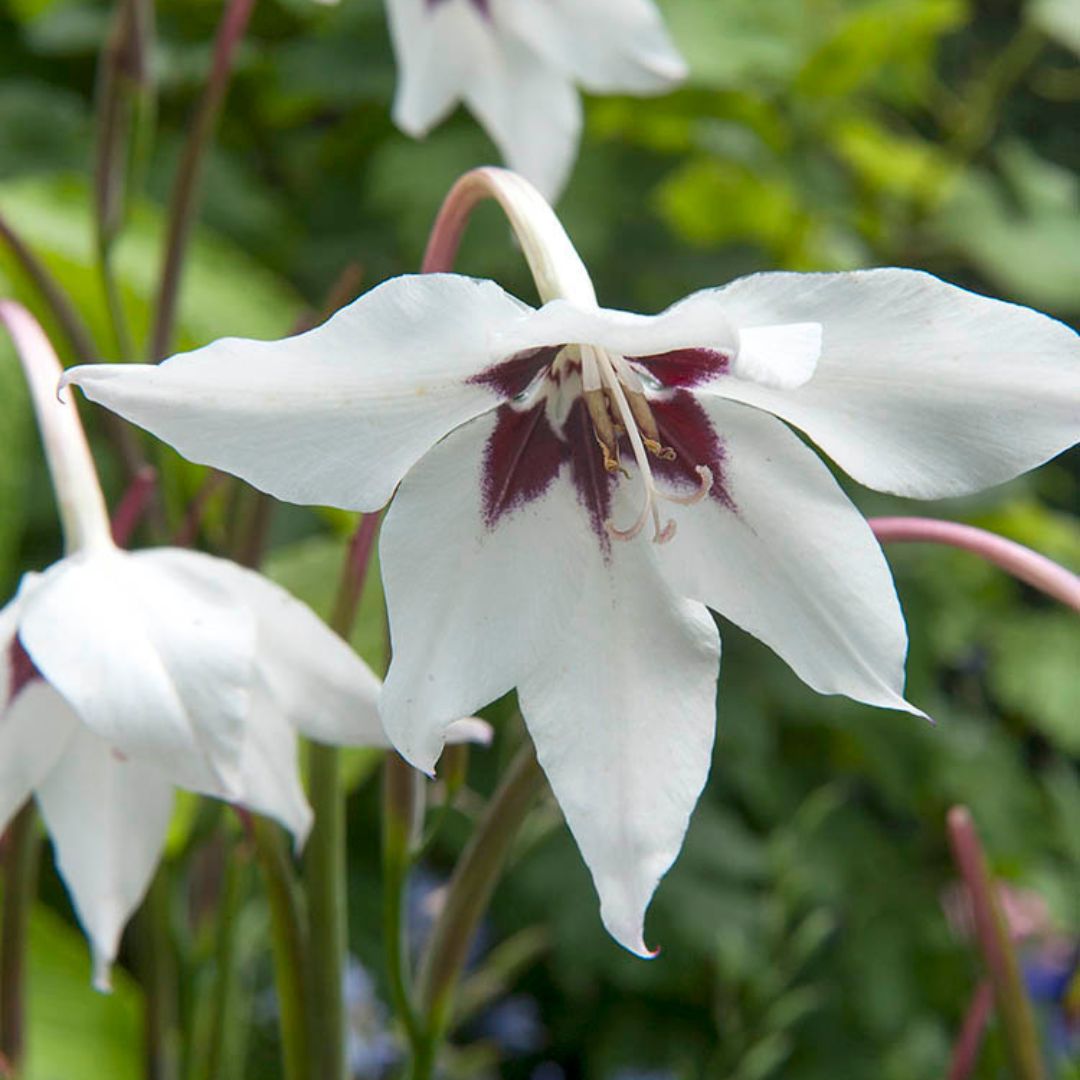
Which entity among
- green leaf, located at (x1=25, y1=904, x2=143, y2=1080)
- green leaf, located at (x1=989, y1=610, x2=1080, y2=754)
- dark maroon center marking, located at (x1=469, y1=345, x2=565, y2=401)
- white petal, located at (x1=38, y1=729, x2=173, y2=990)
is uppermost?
dark maroon center marking, located at (x1=469, y1=345, x2=565, y2=401)

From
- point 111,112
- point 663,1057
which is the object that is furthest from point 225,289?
point 663,1057

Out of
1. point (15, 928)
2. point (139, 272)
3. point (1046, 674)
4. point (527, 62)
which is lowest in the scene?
point (1046, 674)

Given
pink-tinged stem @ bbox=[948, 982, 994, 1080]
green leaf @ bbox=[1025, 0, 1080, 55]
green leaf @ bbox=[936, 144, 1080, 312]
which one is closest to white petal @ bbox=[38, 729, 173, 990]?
pink-tinged stem @ bbox=[948, 982, 994, 1080]

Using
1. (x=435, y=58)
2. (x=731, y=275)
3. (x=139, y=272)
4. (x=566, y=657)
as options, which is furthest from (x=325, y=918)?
(x=731, y=275)

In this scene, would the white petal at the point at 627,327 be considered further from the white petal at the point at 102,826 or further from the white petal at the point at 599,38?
the white petal at the point at 599,38

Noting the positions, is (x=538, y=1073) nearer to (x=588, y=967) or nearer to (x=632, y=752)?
(x=588, y=967)

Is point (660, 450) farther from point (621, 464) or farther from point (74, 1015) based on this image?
point (74, 1015)

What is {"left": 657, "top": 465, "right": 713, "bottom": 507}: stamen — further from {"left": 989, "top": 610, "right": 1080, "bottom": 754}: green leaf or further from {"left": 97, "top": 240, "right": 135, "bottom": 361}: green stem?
{"left": 989, "top": 610, "right": 1080, "bottom": 754}: green leaf
